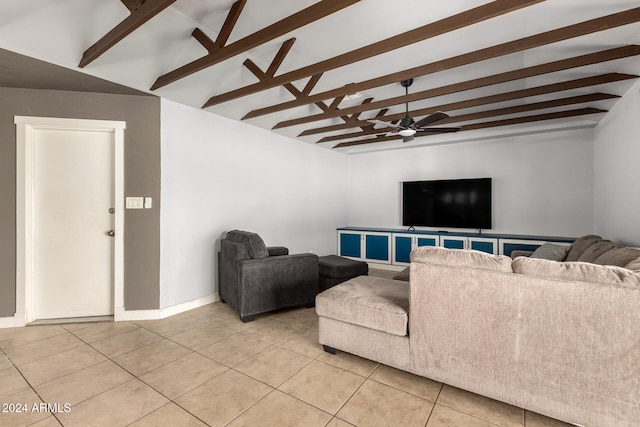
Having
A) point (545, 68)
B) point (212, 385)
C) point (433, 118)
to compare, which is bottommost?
point (212, 385)

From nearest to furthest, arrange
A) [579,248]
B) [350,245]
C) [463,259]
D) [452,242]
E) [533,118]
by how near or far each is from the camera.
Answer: [463,259], [579,248], [533,118], [452,242], [350,245]

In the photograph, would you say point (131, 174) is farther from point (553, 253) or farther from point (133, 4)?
point (553, 253)

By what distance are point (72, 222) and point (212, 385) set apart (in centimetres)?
250

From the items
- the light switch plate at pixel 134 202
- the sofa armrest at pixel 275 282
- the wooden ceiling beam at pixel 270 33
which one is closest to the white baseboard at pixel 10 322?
the light switch plate at pixel 134 202

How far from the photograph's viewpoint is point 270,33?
6.56 feet

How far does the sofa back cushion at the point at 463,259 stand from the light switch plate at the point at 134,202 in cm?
291

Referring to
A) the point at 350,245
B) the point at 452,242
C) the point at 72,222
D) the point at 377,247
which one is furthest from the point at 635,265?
the point at 72,222

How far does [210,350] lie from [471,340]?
2.05 m

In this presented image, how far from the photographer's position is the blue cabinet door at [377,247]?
5.50 m

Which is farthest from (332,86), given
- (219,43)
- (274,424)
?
(274,424)

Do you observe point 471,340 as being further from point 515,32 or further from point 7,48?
point 7,48

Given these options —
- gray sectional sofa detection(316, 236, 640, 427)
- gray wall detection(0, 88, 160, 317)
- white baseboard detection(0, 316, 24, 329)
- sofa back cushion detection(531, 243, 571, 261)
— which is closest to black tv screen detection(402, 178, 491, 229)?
sofa back cushion detection(531, 243, 571, 261)

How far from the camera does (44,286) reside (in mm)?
2971

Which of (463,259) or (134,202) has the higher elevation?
(134,202)
